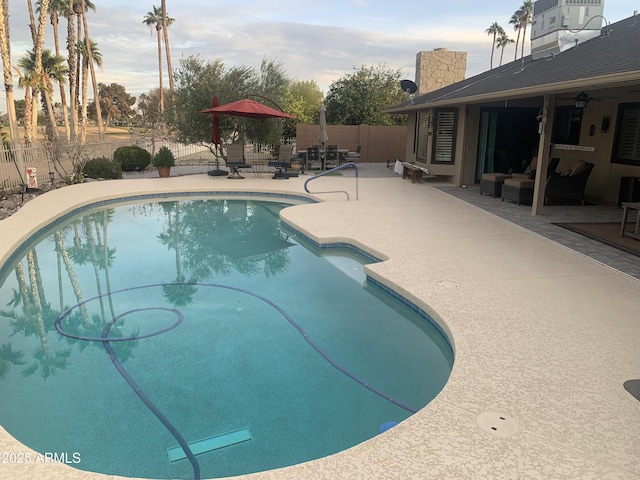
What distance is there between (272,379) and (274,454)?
41.9 inches

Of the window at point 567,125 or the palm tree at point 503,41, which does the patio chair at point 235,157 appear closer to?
the window at point 567,125

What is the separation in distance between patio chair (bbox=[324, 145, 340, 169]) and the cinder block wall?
2949mm

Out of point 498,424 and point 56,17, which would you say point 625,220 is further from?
point 56,17

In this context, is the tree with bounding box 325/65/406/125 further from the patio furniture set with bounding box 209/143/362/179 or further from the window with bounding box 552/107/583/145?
the window with bounding box 552/107/583/145

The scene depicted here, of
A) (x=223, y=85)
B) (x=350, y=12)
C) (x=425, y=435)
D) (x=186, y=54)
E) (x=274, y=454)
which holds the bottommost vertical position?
(x=274, y=454)

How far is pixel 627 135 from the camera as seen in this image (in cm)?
1021

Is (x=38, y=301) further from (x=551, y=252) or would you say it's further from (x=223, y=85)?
(x=223, y=85)

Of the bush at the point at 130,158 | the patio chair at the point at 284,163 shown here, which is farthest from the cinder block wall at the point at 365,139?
the bush at the point at 130,158

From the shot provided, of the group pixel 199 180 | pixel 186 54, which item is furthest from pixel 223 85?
pixel 199 180

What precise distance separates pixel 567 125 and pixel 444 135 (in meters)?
3.55

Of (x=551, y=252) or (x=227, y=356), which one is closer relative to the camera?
(x=227, y=356)

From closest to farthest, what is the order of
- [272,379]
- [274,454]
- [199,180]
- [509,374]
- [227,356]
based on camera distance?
[274,454]
[509,374]
[272,379]
[227,356]
[199,180]

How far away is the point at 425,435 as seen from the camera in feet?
9.80

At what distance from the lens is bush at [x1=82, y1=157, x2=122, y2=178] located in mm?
15398
